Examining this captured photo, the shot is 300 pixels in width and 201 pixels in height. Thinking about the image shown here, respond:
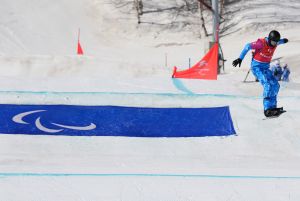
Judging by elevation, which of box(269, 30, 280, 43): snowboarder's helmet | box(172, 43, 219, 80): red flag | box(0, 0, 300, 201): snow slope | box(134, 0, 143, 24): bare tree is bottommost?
box(0, 0, 300, 201): snow slope

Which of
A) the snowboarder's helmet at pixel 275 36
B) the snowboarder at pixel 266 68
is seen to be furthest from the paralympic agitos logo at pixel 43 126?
the snowboarder's helmet at pixel 275 36

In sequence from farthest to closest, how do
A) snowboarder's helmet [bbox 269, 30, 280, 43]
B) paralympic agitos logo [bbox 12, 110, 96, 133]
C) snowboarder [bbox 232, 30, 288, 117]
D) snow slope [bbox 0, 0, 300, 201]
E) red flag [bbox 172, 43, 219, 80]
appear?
1. red flag [bbox 172, 43, 219, 80]
2. snowboarder [bbox 232, 30, 288, 117]
3. snowboarder's helmet [bbox 269, 30, 280, 43]
4. paralympic agitos logo [bbox 12, 110, 96, 133]
5. snow slope [bbox 0, 0, 300, 201]

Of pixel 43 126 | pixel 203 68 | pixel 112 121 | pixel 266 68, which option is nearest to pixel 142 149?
pixel 112 121

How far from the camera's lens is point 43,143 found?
25.4 ft

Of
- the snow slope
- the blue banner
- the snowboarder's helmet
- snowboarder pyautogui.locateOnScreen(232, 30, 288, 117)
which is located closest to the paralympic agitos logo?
the blue banner

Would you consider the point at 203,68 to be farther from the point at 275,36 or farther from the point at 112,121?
the point at 112,121

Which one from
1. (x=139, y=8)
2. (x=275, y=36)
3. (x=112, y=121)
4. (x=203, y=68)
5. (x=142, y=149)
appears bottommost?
(x=142, y=149)

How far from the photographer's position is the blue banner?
8.11m

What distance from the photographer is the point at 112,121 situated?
27.8 feet

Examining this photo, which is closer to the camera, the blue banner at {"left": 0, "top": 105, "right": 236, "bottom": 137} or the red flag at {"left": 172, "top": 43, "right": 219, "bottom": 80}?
the blue banner at {"left": 0, "top": 105, "right": 236, "bottom": 137}

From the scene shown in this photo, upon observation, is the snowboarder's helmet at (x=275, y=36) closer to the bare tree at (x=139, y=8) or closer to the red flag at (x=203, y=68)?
the red flag at (x=203, y=68)

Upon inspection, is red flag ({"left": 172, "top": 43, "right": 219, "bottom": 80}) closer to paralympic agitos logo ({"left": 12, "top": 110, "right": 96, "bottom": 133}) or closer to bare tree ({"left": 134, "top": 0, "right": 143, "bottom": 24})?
paralympic agitos logo ({"left": 12, "top": 110, "right": 96, "bottom": 133})

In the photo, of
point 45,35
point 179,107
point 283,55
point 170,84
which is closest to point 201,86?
point 170,84

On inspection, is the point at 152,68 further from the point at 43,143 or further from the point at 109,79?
the point at 43,143
